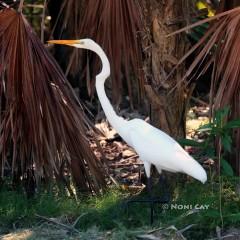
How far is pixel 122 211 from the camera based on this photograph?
5.61 metres

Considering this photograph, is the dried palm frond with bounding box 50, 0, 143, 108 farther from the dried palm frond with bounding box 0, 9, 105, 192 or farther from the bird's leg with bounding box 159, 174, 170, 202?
the bird's leg with bounding box 159, 174, 170, 202

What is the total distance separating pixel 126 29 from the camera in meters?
6.22

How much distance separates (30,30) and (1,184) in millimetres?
1519

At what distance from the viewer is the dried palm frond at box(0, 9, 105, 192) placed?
595 cm

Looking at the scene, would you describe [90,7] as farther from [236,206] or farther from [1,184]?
[236,206]

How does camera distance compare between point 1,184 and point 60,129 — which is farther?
point 1,184

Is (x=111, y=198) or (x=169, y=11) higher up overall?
(x=169, y=11)

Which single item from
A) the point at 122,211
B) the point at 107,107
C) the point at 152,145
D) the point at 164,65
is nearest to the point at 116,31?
the point at 164,65

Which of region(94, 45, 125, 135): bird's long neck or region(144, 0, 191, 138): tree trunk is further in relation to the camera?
region(144, 0, 191, 138): tree trunk

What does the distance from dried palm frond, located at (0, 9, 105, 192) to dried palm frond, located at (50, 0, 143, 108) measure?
0.46 metres

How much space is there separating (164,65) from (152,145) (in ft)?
3.64

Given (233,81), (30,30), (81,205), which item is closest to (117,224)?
(81,205)

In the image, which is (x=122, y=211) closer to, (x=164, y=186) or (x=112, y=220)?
(x=112, y=220)

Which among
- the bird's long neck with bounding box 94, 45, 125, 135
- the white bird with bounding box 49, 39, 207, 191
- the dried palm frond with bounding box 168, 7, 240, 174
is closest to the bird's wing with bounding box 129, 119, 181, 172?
the white bird with bounding box 49, 39, 207, 191
